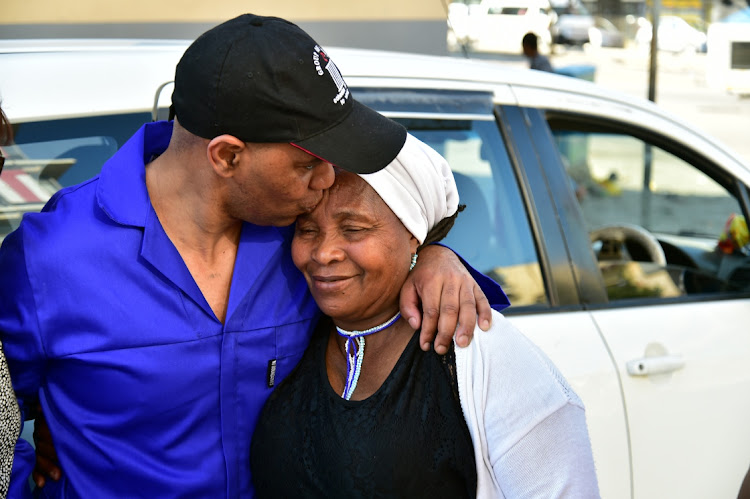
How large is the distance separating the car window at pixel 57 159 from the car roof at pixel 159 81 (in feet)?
0.11

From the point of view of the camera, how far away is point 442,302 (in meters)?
1.87

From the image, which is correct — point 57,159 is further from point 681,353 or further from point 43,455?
point 681,353

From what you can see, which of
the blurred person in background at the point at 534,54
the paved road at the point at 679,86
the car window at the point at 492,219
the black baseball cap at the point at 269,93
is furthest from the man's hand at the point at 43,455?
the paved road at the point at 679,86

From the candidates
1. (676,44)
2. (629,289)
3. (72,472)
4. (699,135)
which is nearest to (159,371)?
(72,472)

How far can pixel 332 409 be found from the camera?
1899mm

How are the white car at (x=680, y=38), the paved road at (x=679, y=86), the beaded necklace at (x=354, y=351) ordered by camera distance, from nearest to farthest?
the beaded necklace at (x=354, y=351) → the paved road at (x=679, y=86) → the white car at (x=680, y=38)

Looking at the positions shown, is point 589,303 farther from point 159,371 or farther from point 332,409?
point 159,371

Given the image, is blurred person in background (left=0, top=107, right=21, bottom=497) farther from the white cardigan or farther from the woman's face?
the white cardigan

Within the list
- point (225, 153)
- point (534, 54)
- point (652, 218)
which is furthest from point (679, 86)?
point (225, 153)

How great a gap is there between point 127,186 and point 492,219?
1.39m

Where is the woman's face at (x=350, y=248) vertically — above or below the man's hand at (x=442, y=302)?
above

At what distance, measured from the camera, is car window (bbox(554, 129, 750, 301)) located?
127 inches

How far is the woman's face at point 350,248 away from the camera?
1878 mm

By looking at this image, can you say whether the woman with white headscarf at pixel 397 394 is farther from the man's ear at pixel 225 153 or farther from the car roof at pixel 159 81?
the car roof at pixel 159 81
